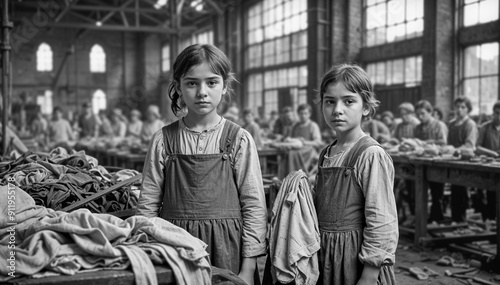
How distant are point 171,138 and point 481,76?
9.94 m

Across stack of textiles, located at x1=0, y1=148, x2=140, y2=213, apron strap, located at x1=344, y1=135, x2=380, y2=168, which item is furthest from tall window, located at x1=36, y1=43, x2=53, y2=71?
apron strap, located at x1=344, y1=135, x2=380, y2=168

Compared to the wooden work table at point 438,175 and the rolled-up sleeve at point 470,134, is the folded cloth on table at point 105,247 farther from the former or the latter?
the rolled-up sleeve at point 470,134

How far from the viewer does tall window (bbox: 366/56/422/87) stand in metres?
11.9

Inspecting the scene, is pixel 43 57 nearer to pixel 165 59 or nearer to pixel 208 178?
pixel 165 59

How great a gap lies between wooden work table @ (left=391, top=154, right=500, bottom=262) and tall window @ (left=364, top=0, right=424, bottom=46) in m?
6.71

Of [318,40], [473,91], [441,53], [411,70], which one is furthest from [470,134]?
[318,40]

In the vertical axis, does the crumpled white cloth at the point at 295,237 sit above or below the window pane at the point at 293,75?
below

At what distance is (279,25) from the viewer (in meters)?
16.4

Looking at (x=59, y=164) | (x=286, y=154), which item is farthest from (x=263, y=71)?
(x=59, y=164)

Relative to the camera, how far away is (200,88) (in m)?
2.05

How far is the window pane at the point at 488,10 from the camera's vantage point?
10024mm

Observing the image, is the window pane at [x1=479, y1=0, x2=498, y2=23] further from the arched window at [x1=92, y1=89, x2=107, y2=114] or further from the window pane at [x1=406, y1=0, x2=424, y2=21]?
the arched window at [x1=92, y1=89, x2=107, y2=114]

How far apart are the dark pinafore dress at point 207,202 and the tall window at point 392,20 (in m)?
10.8

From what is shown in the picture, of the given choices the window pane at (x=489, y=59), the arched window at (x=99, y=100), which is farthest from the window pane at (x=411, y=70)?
the arched window at (x=99, y=100)
